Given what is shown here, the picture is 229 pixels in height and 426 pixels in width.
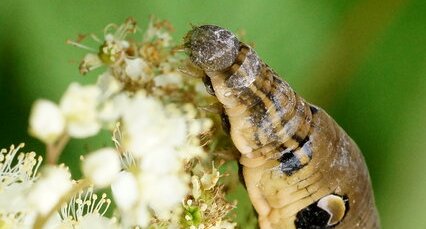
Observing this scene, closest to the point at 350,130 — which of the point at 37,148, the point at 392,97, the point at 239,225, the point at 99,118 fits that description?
the point at 392,97

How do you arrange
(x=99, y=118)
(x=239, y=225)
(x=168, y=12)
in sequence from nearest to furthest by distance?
1. (x=99, y=118)
2. (x=239, y=225)
3. (x=168, y=12)

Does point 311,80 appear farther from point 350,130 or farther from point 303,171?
point 303,171

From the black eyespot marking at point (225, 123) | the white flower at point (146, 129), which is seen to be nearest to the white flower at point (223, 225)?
the black eyespot marking at point (225, 123)

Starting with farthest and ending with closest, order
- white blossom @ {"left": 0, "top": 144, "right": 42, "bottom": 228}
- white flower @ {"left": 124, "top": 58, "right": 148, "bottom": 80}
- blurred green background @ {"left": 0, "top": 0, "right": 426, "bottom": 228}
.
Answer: blurred green background @ {"left": 0, "top": 0, "right": 426, "bottom": 228}, white flower @ {"left": 124, "top": 58, "right": 148, "bottom": 80}, white blossom @ {"left": 0, "top": 144, "right": 42, "bottom": 228}

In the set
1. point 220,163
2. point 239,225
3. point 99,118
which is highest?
point 99,118

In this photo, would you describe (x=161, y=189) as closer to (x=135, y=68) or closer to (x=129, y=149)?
(x=129, y=149)

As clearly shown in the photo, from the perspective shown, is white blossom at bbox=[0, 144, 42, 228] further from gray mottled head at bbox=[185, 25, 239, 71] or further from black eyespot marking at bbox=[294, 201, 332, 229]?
black eyespot marking at bbox=[294, 201, 332, 229]

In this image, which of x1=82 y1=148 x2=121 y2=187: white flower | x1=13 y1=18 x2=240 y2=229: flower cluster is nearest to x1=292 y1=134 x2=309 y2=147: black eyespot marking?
x1=13 y1=18 x2=240 y2=229: flower cluster
